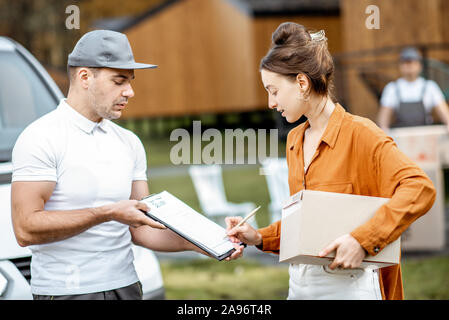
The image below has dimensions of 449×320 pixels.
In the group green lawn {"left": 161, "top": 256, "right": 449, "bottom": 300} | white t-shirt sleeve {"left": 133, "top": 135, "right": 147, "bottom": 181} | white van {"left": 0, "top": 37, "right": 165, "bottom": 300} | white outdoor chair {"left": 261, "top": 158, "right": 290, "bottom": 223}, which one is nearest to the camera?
white t-shirt sleeve {"left": 133, "top": 135, "right": 147, "bottom": 181}

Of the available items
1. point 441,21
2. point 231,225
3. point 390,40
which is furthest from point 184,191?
point 231,225

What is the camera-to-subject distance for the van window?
4.44 meters

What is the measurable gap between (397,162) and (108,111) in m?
1.29

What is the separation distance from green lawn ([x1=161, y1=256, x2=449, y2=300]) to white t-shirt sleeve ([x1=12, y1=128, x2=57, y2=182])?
139 inches

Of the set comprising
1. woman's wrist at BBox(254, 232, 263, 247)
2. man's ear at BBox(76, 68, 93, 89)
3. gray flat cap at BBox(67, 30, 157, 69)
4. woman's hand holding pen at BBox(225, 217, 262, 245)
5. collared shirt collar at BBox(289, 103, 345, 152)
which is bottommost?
woman's wrist at BBox(254, 232, 263, 247)

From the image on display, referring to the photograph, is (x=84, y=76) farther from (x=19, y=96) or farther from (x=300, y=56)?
(x=19, y=96)

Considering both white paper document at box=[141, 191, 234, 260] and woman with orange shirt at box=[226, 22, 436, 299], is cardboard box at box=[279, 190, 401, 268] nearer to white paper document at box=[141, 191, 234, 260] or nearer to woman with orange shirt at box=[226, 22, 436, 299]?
woman with orange shirt at box=[226, 22, 436, 299]

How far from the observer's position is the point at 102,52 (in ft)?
9.39

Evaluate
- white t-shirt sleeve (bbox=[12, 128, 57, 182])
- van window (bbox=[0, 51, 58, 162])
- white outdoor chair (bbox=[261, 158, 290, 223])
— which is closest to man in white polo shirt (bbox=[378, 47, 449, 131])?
white outdoor chair (bbox=[261, 158, 290, 223])

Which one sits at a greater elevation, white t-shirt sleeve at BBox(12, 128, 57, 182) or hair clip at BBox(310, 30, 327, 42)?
hair clip at BBox(310, 30, 327, 42)

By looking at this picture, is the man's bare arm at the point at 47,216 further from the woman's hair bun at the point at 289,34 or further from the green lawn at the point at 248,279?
the green lawn at the point at 248,279

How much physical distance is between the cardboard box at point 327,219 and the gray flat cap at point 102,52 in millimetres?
990

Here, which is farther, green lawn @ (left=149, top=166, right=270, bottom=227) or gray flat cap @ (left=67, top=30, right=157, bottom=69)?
green lawn @ (left=149, top=166, right=270, bottom=227)
